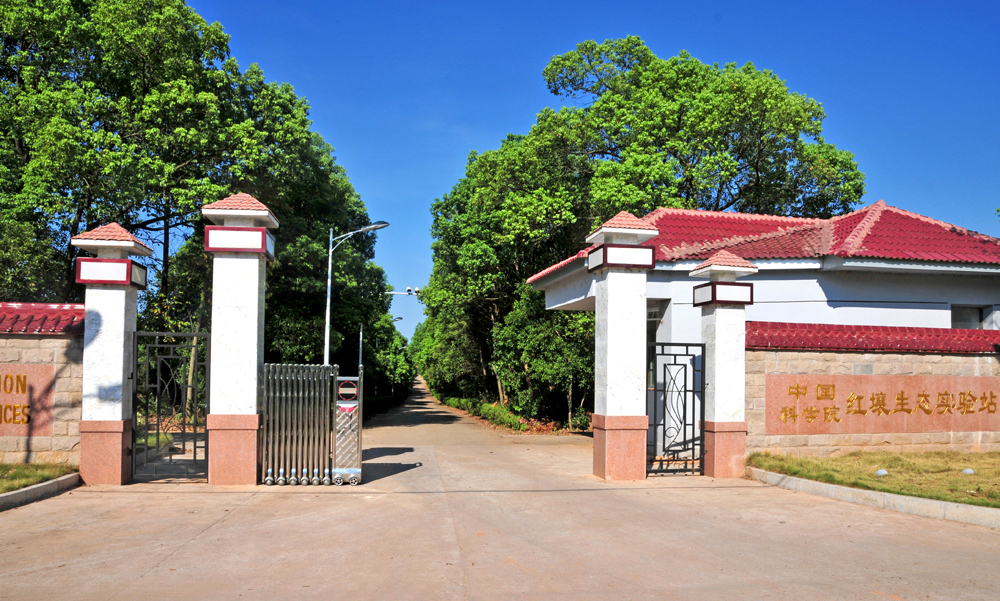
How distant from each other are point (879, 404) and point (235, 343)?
34.4ft

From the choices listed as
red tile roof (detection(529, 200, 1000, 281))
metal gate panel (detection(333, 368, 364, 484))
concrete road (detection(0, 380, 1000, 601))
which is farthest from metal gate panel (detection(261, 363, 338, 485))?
red tile roof (detection(529, 200, 1000, 281))

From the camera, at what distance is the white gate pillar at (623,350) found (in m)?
10.3

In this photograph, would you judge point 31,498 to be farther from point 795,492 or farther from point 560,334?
point 560,334

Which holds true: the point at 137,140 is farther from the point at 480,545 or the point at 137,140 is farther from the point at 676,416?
the point at 480,545

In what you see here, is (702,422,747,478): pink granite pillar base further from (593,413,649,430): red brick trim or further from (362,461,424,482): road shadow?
(362,461,424,482): road shadow

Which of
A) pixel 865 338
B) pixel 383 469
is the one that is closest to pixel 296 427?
pixel 383 469

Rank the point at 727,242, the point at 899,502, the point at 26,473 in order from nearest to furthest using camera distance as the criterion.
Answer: the point at 899,502, the point at 26,473, the point at 727,242

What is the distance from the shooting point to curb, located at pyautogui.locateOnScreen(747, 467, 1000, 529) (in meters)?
7.51

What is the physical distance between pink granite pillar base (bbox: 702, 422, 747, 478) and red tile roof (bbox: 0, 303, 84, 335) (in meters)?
9.62

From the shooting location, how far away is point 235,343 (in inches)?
377

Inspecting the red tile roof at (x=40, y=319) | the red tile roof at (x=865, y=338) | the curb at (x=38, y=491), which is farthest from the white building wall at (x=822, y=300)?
the curb at (x=38, y=491)

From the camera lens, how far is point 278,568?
5.54 meters

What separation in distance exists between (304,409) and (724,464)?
21.4 ft

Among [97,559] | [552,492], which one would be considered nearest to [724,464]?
[552,492]
